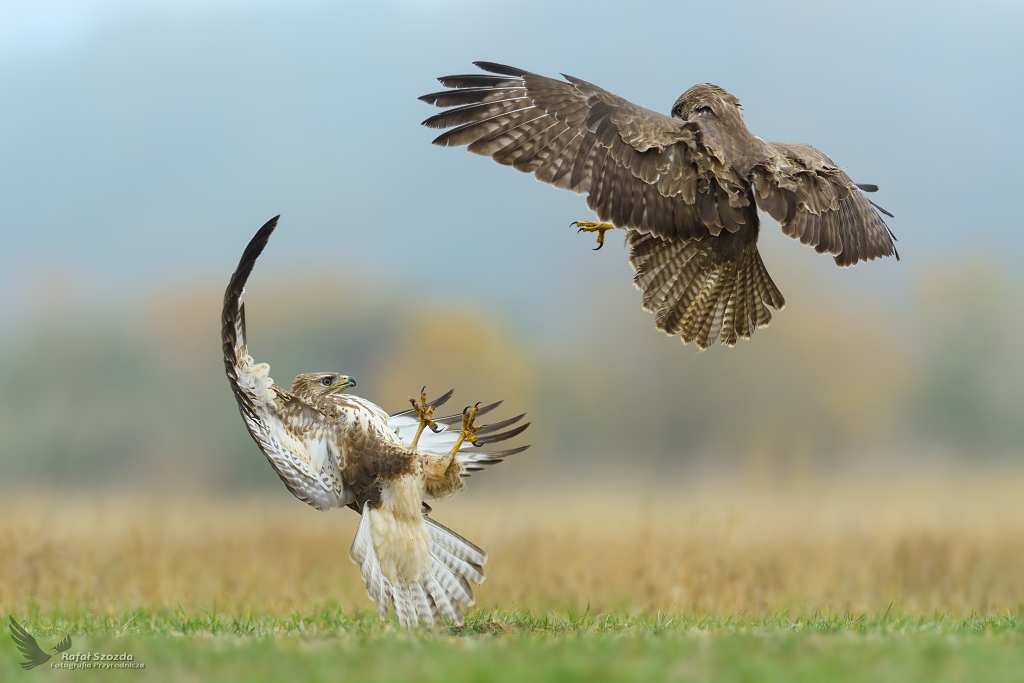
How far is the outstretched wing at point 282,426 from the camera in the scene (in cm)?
532

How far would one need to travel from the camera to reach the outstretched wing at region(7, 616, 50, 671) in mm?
4406

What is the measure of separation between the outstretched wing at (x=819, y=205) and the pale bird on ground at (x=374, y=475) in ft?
6.97

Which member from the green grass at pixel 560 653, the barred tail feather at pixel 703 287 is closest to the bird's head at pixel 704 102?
the barred tail feather at pixel 703 287

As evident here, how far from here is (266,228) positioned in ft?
17.4

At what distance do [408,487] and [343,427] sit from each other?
1.60 ft

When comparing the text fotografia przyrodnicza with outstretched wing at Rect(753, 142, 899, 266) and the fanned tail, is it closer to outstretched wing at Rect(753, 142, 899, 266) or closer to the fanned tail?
the fanned tail

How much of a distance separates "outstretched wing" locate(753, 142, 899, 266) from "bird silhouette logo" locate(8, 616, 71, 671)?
14.4 feet

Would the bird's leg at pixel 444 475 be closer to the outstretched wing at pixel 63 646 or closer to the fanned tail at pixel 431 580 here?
the fanned tail at pixel 431 580

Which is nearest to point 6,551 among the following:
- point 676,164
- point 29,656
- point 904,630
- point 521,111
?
point 29,656

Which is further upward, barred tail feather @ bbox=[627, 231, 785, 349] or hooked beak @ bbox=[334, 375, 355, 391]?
barred tail feather @ bbox=[627, 231, 785, 349]

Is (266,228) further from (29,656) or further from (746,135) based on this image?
(746,135)

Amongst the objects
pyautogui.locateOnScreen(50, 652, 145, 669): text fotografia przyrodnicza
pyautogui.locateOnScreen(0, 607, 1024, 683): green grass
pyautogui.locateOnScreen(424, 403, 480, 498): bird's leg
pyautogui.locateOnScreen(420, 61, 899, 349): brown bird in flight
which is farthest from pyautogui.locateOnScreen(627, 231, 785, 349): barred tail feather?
pyautogui.locateOnScreen(50, 652, 145, 669): text fotografia przyrodnicza

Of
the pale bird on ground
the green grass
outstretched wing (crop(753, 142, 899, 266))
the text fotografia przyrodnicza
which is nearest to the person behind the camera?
the green grass

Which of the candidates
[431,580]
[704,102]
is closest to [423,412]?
[431,580]
